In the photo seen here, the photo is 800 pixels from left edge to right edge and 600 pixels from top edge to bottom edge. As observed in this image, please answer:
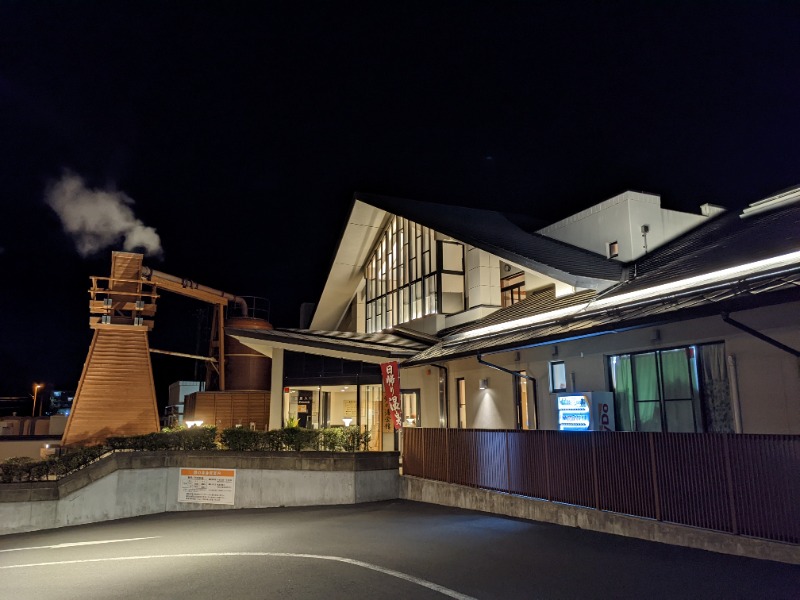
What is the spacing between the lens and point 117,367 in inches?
1097

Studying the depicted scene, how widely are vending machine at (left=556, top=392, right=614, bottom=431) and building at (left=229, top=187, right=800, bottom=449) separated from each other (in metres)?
0.33

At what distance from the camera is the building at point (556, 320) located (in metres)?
9.94

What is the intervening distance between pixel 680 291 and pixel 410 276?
39.9 feet

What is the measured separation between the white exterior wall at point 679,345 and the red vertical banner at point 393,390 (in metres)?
2.00

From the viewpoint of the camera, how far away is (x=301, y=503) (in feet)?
52.3

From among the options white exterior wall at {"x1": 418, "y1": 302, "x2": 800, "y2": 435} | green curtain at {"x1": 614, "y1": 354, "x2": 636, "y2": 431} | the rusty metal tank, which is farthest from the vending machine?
the rusty metal tank

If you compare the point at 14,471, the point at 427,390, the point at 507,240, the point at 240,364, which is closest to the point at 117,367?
the point at 240,364

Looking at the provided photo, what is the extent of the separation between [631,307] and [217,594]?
859cm

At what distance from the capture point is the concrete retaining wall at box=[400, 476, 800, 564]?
7211 millimetres

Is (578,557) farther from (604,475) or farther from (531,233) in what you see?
(531,233)

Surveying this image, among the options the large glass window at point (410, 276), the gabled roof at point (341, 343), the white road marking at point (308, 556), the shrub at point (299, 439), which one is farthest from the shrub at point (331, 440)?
the white road marking at point (308, 556)

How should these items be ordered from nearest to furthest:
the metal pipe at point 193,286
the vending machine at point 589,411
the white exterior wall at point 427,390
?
the vending machine at point 589,411 < the white exterior wall at point 427,390 < the metal pipe at point 193,286

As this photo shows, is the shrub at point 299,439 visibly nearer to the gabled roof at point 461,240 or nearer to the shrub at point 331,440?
the shrub at point 331,440

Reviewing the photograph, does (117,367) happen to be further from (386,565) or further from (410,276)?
(386,565)
